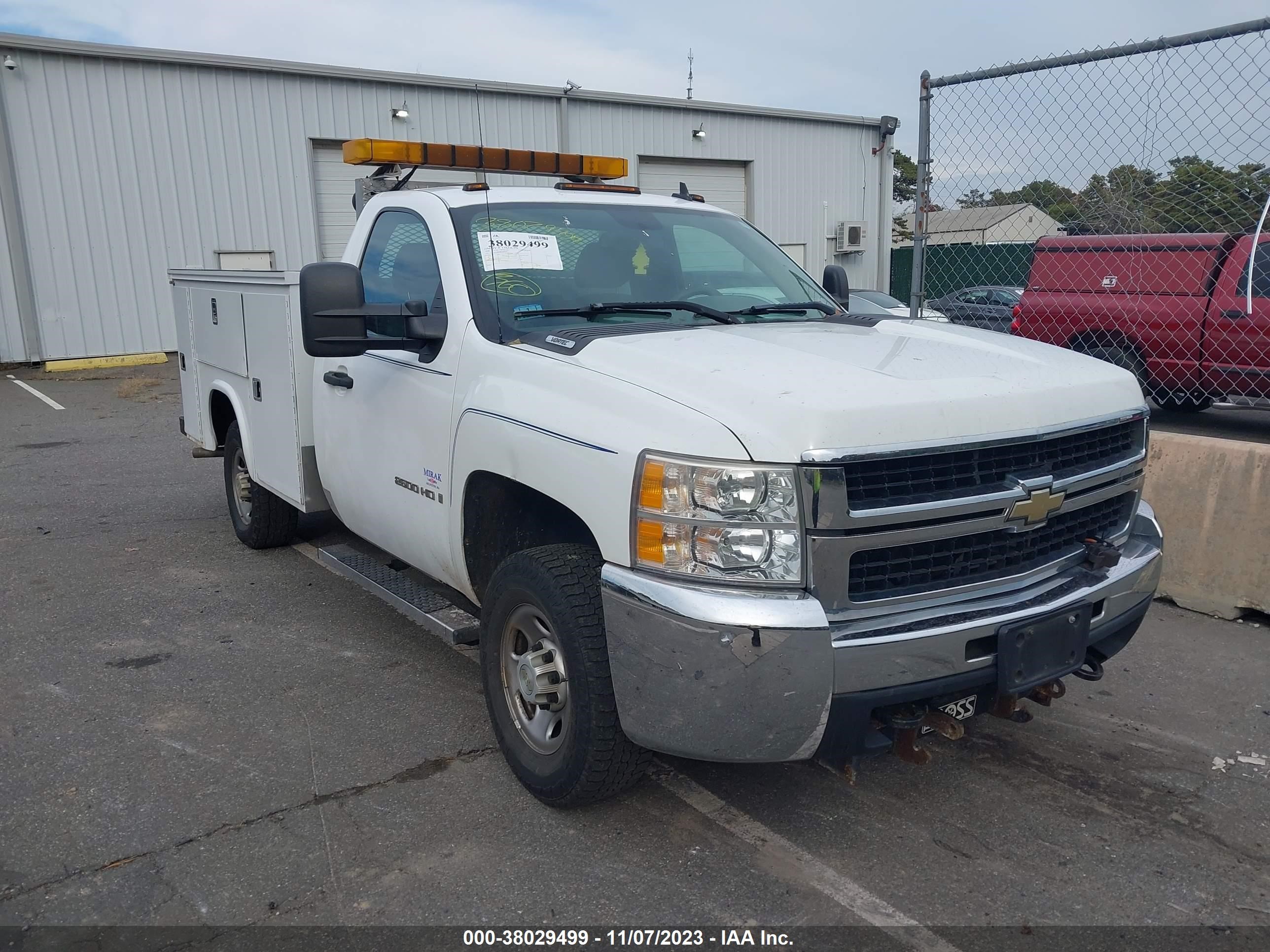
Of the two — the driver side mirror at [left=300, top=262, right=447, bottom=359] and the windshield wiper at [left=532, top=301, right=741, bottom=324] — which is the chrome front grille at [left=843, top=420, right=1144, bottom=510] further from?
A: the driver side mirror at [left=300, top=262, right=447, bottom=359]

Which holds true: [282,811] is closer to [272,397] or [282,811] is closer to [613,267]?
[613,267]

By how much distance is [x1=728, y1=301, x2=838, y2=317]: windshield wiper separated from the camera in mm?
4035

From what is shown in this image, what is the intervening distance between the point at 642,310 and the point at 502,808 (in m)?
1.82

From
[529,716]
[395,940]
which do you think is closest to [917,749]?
[529,716]

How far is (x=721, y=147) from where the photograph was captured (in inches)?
911

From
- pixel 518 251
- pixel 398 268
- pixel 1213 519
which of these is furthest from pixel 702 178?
pixel 518 251

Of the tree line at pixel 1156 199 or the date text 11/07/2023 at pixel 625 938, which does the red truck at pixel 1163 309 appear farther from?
the date text 11/07/2023 at pixel 625 938

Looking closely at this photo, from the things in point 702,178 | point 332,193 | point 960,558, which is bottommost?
point 960,558

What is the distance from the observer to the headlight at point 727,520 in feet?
8.62

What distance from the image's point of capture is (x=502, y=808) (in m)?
3.35

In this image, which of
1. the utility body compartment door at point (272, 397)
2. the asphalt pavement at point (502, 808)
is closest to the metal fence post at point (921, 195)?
→ the asphalt pavement at point (502, 808)

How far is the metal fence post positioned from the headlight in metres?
3.71

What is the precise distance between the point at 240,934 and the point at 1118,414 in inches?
119

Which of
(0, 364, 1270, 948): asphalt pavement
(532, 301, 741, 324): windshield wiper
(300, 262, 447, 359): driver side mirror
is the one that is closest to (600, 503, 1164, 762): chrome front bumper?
(0, 364, 1270, 948): asphalt pavement
